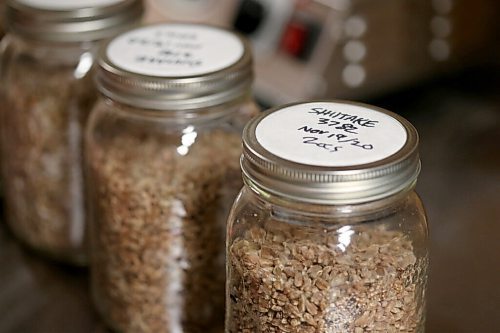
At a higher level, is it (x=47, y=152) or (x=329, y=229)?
(x=329, y=229)

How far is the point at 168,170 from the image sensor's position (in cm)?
67

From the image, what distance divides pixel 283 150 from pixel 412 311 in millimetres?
155

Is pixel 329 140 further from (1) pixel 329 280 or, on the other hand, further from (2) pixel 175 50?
(2) pixel 175 50

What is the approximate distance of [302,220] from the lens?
0.55 meters

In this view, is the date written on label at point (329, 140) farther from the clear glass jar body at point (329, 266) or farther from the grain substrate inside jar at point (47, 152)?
the grain substrate inside jar at point (47, 152)

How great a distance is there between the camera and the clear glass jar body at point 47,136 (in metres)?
0.81

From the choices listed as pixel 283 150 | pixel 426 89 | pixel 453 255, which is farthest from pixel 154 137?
pixel 426 89

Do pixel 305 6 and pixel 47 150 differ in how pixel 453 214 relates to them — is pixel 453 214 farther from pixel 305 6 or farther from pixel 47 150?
pixel 47 150

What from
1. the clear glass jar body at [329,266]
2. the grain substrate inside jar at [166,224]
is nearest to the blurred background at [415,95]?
the grain substrate inside jar at [166,224]

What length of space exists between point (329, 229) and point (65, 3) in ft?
1.33

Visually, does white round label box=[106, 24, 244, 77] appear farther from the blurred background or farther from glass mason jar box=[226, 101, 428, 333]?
the blurred background

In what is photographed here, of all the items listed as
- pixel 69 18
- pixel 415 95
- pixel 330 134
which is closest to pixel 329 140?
pixel 330 134

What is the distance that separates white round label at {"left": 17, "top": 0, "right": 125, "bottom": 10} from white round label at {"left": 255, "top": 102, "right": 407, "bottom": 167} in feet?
0.96

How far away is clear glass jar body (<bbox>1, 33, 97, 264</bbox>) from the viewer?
2.64ft
